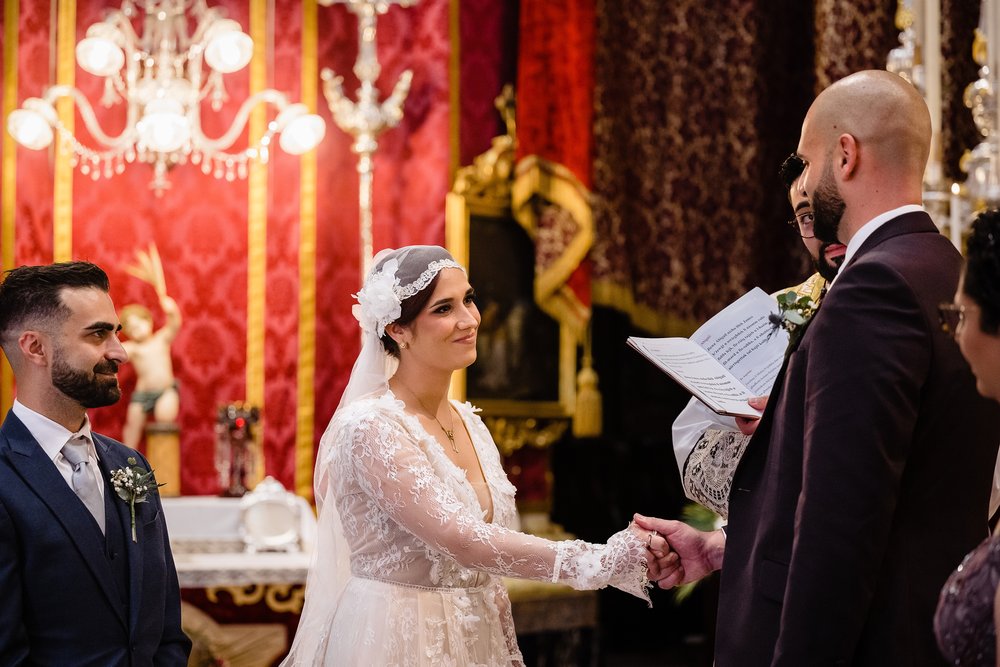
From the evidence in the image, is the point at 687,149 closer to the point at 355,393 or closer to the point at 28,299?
the point at 355,393

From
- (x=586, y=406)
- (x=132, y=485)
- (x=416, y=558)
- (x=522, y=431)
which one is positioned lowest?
(x=522, y=431)

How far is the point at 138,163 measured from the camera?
7086 millimetres

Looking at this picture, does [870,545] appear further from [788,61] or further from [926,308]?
[788,61]

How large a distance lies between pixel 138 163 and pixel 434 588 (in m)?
4.52

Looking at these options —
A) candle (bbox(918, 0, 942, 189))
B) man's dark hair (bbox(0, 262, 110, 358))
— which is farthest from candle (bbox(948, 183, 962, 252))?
man's dark hair (bbox(0, 262, 110, 358))

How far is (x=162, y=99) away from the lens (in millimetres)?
6406

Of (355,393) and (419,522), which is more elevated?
(355,393)

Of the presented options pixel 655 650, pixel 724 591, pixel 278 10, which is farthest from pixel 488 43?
pixel 724 591

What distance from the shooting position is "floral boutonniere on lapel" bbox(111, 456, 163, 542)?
10.3 ft

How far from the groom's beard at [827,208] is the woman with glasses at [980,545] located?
512mm

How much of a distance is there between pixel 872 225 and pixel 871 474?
0.57m

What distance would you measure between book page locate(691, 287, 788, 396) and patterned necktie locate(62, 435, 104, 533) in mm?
1560

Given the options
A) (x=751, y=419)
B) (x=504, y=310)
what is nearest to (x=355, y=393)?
(x=751, y=419)

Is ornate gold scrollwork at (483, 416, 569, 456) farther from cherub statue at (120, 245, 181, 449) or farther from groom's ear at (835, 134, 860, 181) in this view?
groom's ear at (835, 134, 860, 181)
